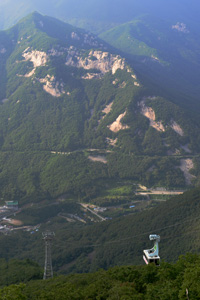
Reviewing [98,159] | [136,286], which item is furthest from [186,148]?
[136,286]

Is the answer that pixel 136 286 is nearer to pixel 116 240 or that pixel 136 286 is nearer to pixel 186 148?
pixel 116 240

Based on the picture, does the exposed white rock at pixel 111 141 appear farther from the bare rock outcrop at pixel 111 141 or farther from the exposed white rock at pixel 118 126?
the exposed white rock at pixel 118 126

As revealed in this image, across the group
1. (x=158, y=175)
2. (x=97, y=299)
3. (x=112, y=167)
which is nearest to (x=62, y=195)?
(x=112, y=167)

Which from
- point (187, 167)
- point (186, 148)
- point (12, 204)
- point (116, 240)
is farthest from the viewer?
point (186, 148)

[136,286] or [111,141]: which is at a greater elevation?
[136,286]

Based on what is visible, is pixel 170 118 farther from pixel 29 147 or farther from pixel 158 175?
pixel 29 147

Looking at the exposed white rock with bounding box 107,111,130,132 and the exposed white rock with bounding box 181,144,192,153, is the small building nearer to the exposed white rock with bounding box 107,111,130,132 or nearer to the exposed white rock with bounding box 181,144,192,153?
the exposed white rock with bounding box 107,111,130,132
